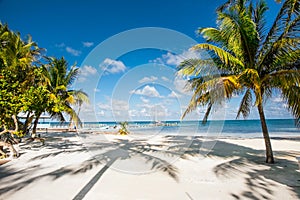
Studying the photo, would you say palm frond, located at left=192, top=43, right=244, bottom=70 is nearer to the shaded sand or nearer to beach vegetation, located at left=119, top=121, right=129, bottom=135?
the shaded sand

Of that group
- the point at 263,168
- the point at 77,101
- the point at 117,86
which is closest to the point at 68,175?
the point at 263,168

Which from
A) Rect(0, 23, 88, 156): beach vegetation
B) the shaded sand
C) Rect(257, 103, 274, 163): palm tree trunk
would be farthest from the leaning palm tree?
Rect(0, 23, 88, 156): beach vegetation

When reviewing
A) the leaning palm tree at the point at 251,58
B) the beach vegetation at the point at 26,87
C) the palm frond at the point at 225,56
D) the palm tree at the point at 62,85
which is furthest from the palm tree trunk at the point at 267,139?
the palm tree at the point at 62,85

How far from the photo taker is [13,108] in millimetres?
5848

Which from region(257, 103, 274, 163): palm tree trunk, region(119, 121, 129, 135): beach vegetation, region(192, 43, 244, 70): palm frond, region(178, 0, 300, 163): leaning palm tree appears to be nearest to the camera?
region(178, 0, 300, 163): leaning palm tree

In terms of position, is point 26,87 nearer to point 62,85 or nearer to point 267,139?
point 62,85

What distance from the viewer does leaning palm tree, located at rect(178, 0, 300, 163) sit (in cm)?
490

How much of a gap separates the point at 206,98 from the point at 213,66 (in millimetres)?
1142

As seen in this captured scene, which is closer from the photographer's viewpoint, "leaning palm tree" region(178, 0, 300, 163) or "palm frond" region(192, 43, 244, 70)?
"leaning palm tree" region(178, 0, 300, 163)

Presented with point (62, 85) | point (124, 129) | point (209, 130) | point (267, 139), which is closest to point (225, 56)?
point (267, 139)

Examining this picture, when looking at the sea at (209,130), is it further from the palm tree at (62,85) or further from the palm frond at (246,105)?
the palm tree at (62,85)

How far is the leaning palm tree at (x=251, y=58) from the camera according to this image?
490 cm

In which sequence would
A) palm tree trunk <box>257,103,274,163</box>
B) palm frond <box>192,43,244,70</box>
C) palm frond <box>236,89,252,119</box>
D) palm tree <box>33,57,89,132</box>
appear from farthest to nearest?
palm tree <box>33,57,89,132</box> → palm frond <box>236,89,252,119</box> → palm tree trunk <box>257,103,274,163</box> → palm frond <box>192,43,244,70</box>

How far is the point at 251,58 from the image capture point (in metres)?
5.65
